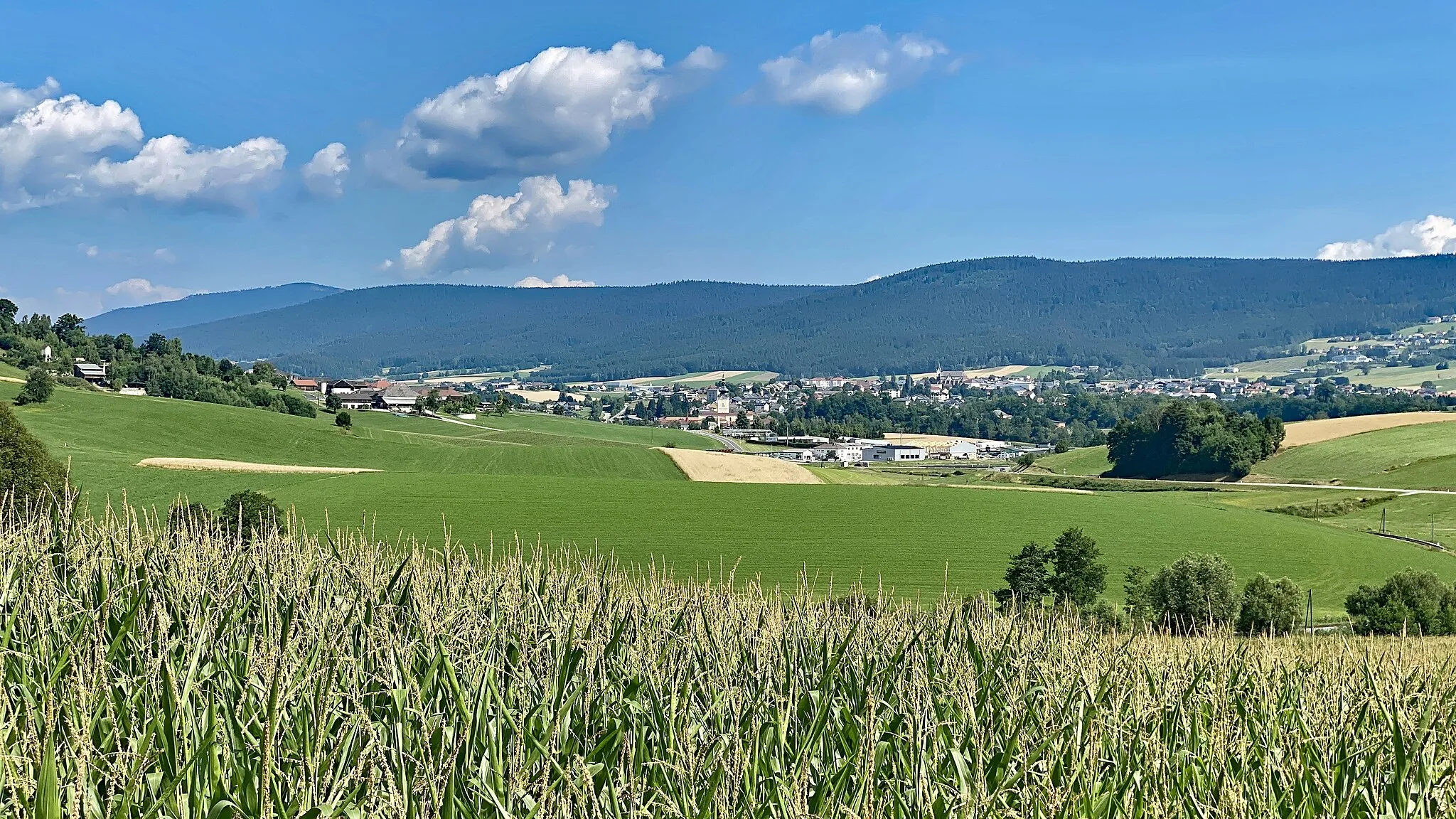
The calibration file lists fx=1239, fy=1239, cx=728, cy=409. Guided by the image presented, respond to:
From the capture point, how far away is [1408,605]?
1769 inches

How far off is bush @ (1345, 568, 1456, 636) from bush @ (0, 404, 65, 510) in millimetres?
44272

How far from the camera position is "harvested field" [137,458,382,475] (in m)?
60.9

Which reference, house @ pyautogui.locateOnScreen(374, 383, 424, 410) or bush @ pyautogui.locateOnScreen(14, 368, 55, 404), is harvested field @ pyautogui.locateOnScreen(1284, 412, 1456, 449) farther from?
bush @ pyautogui.locateOnScreen(14, 368, 55, 404)

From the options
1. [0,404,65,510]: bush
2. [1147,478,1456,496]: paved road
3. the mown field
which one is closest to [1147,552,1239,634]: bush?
the mown field

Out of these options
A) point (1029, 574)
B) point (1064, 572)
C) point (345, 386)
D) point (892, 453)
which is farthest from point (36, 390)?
point (892, 453)

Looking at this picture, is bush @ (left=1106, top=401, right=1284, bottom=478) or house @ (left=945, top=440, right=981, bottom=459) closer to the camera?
bush @ (left=1106, top=401, right=1284, bottom=478)

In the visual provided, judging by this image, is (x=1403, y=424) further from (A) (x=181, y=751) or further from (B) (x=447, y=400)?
(A) (x=181, y=751)

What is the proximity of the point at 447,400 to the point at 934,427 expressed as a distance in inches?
3203

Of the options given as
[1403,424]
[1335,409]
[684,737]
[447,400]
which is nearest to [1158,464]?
[1403,424]

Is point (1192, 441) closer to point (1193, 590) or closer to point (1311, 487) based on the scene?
point (1311, 487)

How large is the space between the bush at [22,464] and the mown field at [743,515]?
8.65 ft

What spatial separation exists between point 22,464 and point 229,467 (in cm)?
2082

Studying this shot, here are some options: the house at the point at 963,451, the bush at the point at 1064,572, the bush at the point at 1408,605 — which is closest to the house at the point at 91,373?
the bush at the point at 1064,572

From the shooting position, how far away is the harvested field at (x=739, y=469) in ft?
253
